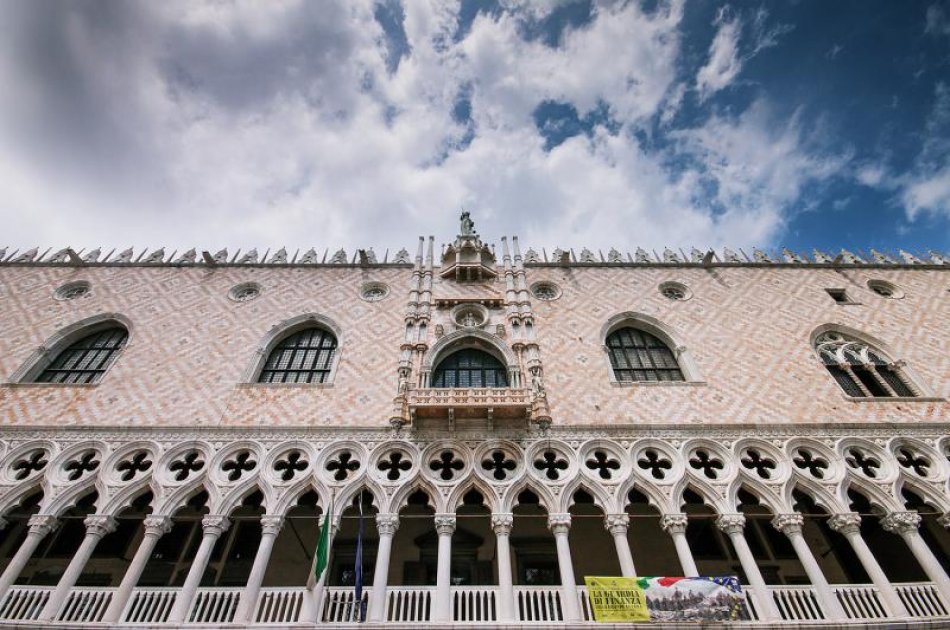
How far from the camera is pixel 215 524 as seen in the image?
9047 mm

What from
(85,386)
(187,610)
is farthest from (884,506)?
(85,386)

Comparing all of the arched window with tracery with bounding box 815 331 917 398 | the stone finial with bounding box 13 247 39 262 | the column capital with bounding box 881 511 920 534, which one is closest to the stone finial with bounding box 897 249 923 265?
the arched window with tracery with bounding box 815 331 917 398

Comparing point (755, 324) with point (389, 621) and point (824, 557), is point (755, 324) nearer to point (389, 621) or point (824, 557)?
point (824, 557)

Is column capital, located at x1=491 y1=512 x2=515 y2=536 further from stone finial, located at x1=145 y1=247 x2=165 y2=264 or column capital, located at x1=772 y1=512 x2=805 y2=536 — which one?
stone finial, located at x1=145 y1=247 x2=165 y2=264

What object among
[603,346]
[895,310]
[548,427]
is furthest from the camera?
[895,310]

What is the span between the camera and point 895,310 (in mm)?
14734

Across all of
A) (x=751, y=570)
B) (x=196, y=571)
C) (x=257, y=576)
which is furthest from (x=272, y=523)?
(x=751, y=570)

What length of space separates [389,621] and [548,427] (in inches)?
195

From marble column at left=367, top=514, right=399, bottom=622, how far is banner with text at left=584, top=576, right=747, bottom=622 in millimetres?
3582

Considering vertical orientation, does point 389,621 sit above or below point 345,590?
below

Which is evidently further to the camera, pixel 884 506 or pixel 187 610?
pixel 884 506

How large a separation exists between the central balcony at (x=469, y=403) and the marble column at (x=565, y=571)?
7.78 feet

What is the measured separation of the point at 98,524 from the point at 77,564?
69 cm

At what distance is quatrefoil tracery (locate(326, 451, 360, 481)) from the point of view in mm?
10125
